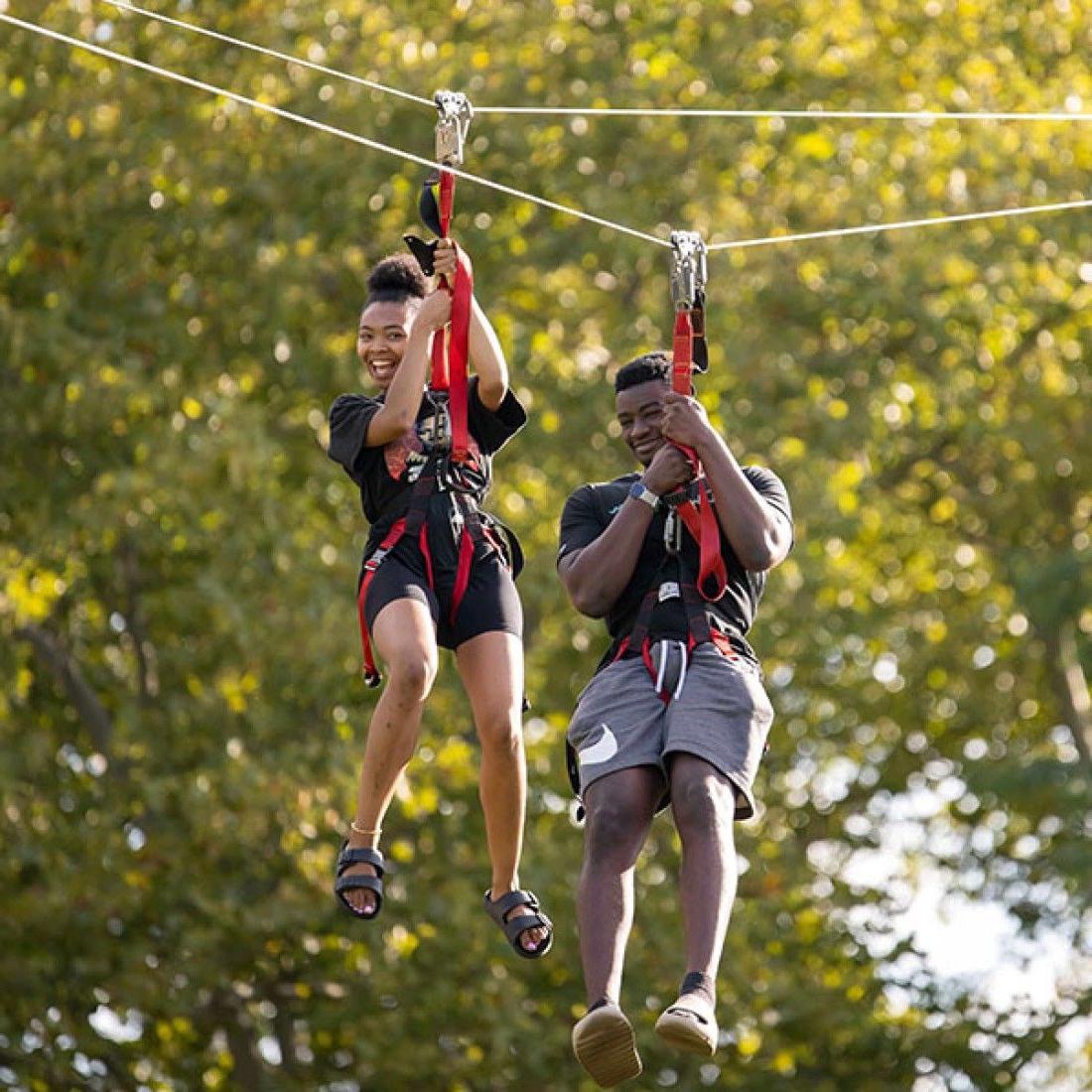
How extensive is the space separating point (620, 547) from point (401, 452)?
691 millimetres

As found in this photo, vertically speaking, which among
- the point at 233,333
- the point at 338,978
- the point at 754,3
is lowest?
the point at 338,978

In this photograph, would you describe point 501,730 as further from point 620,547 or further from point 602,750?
point 620,547

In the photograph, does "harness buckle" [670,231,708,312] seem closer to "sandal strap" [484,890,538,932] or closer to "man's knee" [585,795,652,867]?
"man's knee" [585,795,652,867]

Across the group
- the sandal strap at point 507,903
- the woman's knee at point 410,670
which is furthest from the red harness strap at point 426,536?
the sandal strap at point 507,903

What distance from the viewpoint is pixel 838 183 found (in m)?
16.3

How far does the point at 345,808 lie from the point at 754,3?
5606mm

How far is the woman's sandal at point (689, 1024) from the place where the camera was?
582 cm

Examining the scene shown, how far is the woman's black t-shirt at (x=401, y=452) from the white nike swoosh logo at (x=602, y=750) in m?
0.68

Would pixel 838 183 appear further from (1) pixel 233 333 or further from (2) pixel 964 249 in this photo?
(1) pixel 233 333

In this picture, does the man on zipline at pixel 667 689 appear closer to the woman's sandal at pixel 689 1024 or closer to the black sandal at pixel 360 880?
the woman's sandal at pixel 689 1024

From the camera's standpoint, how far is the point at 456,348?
6.66 m

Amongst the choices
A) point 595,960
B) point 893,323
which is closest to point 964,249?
point 893,323

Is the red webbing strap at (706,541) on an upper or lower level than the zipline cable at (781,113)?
lower

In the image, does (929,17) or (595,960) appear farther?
(929,17)
